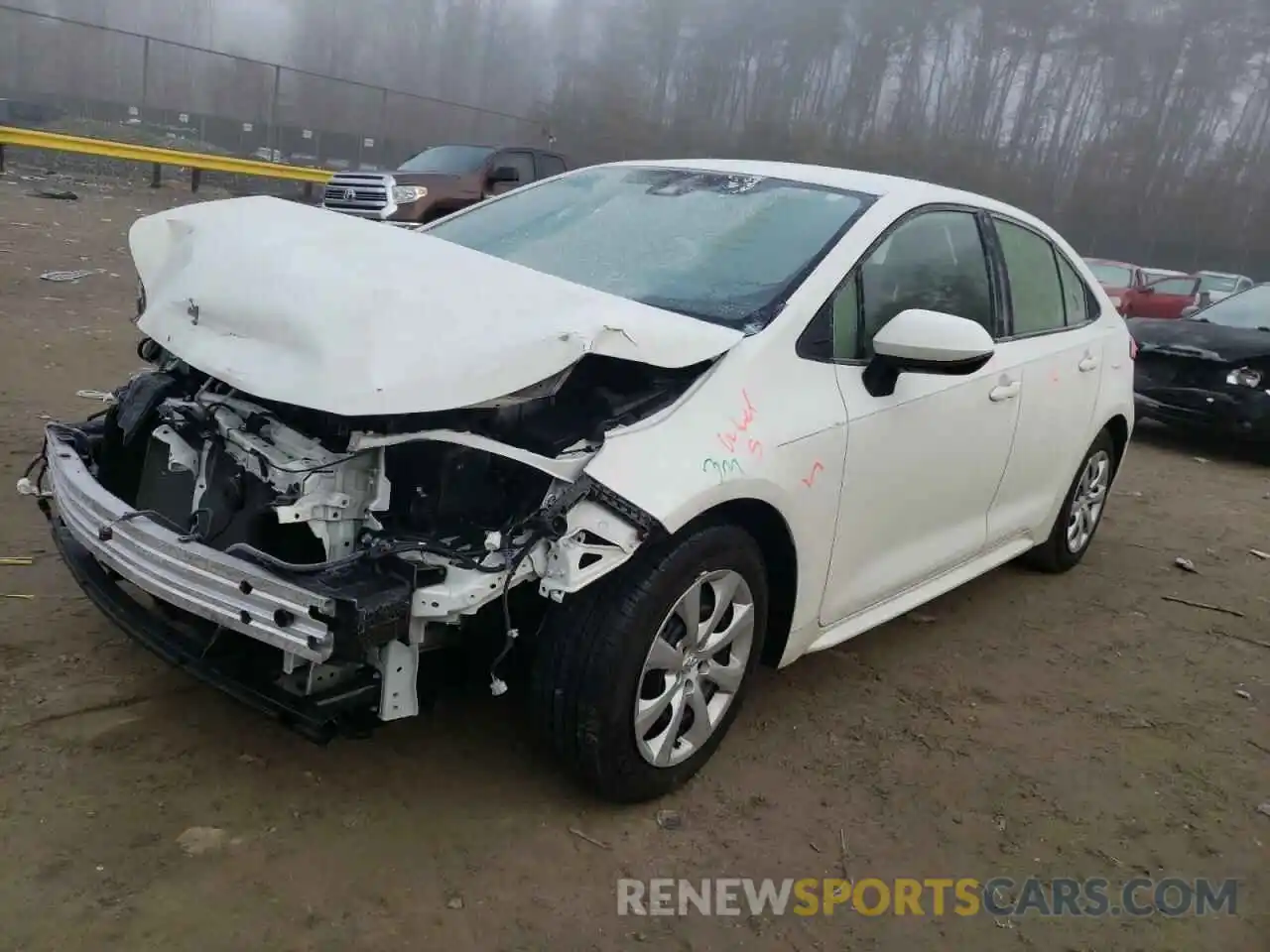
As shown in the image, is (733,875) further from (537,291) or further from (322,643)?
(537,291)

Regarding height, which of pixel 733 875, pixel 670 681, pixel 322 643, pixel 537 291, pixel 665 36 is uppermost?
pixel 665 36

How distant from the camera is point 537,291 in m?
2.92

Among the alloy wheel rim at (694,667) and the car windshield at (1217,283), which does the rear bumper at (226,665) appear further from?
the car windshield at (1217,283)

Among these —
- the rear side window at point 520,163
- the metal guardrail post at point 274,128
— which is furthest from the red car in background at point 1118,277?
the metal guardrail post at point 274,128

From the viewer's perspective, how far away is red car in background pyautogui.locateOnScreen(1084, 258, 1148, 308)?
17297 mm

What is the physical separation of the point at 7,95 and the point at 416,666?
2493 cm

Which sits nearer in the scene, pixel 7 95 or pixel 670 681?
pixel 670 681

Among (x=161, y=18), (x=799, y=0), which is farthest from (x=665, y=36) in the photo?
(x=161, y=18)

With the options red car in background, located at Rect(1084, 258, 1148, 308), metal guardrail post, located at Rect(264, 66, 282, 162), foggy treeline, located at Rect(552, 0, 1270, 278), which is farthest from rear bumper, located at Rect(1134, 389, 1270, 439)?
foggy treeline, located at Rect(552, 0, 1270, 278)

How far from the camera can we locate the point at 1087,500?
5293mm

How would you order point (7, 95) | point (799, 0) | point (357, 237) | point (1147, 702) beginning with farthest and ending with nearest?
point (799, 0) → point (7, 95) → point (1147, 702) → point (357, 237)

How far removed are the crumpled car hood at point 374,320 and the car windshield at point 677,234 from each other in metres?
0.28

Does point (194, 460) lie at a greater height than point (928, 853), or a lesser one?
greater

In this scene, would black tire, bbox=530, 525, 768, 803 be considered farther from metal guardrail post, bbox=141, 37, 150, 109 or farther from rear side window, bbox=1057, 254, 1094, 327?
metal guardrail post, bbox=141, 37, 150, 109
